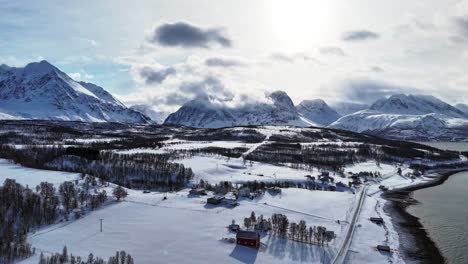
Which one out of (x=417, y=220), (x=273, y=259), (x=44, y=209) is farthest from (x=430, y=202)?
(x=44, y=209)

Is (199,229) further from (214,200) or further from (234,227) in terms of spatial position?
(214,200)

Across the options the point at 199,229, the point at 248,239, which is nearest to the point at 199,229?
the point at 199,229

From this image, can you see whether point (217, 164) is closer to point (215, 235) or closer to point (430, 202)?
point (430, 202)

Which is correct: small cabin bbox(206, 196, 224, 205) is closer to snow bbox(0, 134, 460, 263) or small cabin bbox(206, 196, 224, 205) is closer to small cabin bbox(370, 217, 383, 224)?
snow bbox(0, 134, 460, 263)

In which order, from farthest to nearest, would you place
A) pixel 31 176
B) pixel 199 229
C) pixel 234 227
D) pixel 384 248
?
1. pixel 31 176
2. pixel 199 229
3. pixel 234 227
4. pixel 384 248

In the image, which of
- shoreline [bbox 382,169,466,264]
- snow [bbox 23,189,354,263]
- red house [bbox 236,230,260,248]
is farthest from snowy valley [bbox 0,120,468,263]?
shoreline [bbox 382,169,466,264]

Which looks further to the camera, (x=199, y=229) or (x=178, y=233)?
(x=199, y=229)

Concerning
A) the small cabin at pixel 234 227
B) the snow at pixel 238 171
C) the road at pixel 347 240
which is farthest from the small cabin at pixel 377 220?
the snow at pixel 238 171

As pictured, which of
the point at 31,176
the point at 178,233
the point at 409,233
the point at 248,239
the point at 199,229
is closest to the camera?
the point at 248,239
